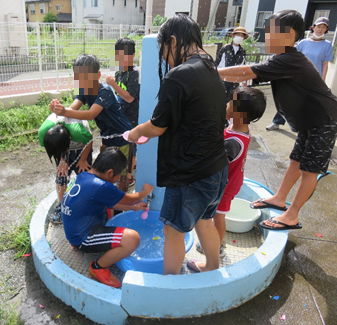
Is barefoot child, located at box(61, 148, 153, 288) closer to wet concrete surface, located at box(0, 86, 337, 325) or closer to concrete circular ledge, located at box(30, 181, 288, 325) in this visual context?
concrete circular ledge, located at box(30, 181, 288, 325)

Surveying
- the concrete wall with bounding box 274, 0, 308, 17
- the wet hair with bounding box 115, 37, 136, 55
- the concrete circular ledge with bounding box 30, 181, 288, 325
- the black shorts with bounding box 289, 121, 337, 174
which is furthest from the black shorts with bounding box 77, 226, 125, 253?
the concrete wall with bounding box 274, 0, 308, 17

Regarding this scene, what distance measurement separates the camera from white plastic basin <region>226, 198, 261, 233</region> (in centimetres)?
292

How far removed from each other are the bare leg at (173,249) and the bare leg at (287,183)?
135 centimetres

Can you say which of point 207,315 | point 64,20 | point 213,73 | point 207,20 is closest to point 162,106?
A: point 213,73

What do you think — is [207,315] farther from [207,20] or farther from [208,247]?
[207,20]

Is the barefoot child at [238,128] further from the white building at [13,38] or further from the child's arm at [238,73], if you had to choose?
the white building at [13,38]

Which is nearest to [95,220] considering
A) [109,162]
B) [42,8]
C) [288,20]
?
[109,162]

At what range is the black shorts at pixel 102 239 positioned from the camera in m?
2.25

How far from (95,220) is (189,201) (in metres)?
0.88

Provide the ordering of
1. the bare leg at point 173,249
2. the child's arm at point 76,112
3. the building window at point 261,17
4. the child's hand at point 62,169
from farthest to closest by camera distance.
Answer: the building window at point 261,17 → the child's hand at point 62,169 → the child's arm at point 76,112 → the bare leg at point 173,249

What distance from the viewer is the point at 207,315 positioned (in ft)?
6.95

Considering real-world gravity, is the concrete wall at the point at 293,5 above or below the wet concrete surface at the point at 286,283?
above

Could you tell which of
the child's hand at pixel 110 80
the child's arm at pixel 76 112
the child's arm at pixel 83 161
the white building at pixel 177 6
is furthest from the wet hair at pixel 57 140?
the white building at pixel 177 6

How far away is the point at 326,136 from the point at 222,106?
1.29 m
